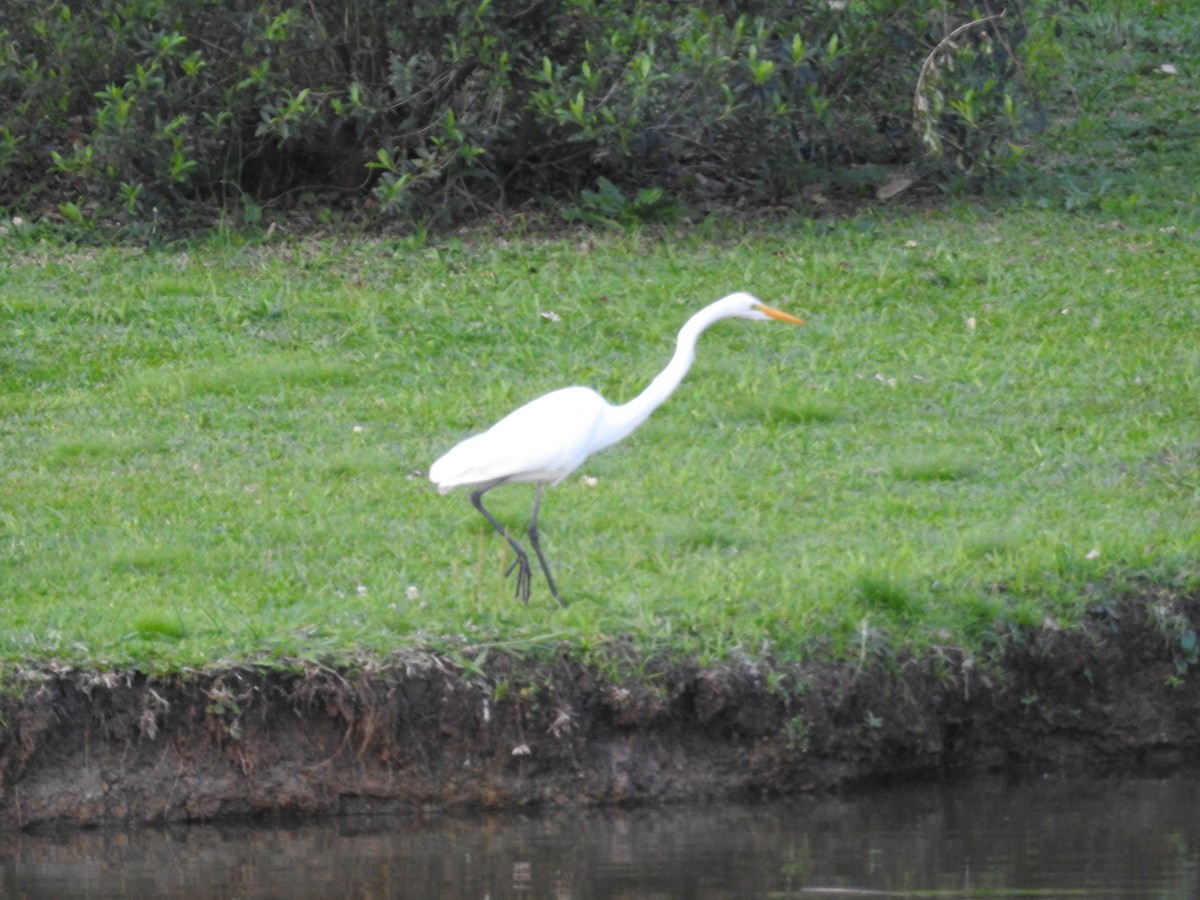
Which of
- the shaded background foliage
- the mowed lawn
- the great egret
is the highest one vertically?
the shaded background foliage

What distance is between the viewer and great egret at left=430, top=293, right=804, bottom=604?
6488mm

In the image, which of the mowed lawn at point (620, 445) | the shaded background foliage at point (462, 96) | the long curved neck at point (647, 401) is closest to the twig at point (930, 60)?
the shaded background foliage at point (462, 96)

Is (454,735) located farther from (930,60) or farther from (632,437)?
(930,60)

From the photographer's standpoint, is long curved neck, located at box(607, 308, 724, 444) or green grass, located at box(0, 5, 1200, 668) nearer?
green grass, located at box(0, 5, 1200, 668)

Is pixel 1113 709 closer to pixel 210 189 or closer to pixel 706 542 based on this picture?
pixel 706 542

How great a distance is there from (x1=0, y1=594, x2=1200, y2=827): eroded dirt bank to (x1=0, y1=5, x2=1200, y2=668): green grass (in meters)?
0.13

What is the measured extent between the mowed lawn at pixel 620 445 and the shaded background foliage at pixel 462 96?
587 millimetres

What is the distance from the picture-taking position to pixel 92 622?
6406 millimetres

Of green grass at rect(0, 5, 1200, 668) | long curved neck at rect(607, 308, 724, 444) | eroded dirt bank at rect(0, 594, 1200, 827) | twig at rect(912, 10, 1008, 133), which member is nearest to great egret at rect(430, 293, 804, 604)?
long curved neck at rect(607, 308, 724, 444)

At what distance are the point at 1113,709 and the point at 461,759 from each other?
250 centimetres

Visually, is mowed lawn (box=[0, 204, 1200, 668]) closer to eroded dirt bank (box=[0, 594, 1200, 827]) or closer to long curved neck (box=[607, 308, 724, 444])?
eroded dirt bank (box=[0, 594, 1200, 827])

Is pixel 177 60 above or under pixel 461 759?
above

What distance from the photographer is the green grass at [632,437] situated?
6559mm

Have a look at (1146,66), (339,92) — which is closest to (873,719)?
(339,92)
